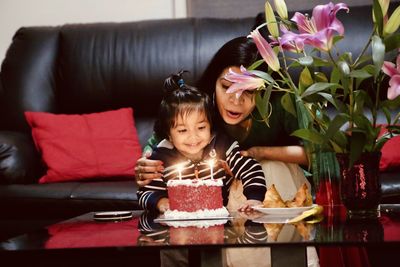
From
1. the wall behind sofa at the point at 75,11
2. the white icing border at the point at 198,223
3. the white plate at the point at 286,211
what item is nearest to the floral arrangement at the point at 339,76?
the white plate at the point at 286,211

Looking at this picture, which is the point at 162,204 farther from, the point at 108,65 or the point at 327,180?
the point at 108,65

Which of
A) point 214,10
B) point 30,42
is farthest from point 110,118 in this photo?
point 214,10

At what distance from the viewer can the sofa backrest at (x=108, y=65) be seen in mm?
3428

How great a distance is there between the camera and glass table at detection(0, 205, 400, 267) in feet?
3.80

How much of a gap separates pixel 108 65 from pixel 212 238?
93.7 inches

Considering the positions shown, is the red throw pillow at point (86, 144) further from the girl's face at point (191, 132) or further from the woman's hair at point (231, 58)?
the girl's face at point (191, 132)

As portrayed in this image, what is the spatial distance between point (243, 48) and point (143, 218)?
84cm

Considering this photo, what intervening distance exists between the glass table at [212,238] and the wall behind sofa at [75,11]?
2566mm

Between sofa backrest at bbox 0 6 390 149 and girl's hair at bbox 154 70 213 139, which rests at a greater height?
sofa backrest at bbox 0 6 390 149

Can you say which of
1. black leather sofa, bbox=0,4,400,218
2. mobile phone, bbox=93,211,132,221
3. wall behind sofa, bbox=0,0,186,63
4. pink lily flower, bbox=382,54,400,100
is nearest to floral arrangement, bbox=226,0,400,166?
pink lily flower, bbox=382,54,400,100

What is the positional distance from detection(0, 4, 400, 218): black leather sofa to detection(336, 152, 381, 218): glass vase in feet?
6.15

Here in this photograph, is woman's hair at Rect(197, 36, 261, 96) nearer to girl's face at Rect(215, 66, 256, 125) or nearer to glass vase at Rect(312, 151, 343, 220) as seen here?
girl's face at Rect(215, 66, 256, 125)

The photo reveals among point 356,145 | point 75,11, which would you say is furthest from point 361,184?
point 75,11

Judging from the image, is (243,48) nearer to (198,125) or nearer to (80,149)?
(198,125)
